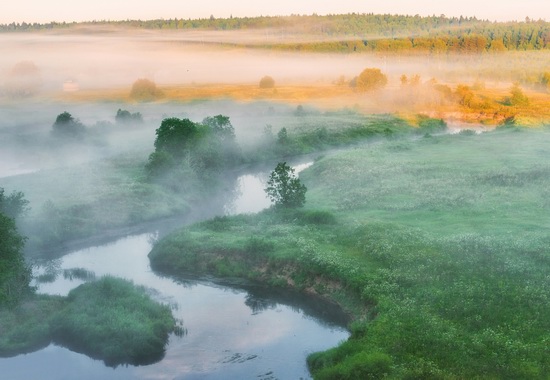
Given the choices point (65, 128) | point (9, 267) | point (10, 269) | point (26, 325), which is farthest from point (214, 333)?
point (65, 128)

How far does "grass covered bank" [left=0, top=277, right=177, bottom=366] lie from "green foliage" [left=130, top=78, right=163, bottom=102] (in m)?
117

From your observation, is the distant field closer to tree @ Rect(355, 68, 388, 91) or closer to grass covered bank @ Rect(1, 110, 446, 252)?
tree @ Rect(355, 68, 388, 91)

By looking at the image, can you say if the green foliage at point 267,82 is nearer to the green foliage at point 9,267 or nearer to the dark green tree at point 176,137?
the dark green tree at point 176,137

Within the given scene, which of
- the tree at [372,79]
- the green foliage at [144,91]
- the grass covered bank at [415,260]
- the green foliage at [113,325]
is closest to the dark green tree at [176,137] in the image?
the grass covered bank at [415,260]

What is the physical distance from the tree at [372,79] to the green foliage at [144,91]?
5897cm

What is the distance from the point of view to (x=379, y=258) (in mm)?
44375

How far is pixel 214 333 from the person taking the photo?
3831 cm

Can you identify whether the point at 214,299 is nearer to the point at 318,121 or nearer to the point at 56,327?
the point at 56,327

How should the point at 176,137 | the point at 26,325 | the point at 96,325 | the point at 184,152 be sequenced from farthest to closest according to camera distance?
the point at 176,137 → the point at 184,152 → the point at 26,325 → the point at 96,325

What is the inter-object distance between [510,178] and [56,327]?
50.3m

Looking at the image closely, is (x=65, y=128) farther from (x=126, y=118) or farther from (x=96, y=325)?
(x=96, y=325)

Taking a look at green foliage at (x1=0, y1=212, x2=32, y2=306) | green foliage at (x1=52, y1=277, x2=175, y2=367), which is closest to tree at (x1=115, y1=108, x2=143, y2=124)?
green foliage at (x1=52, y1=277, x2=175, y2=367)

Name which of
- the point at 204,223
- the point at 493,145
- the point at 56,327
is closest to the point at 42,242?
the point at 204,223

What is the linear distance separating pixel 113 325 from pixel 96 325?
1186mm
